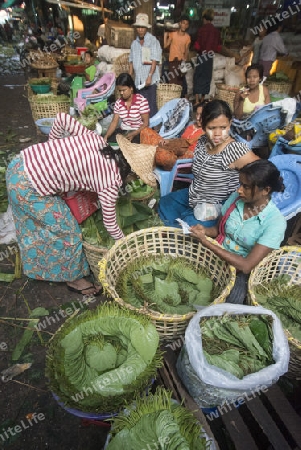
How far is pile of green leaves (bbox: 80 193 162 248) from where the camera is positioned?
9.15 ft

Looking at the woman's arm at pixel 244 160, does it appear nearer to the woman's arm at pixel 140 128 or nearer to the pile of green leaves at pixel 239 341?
the pile of green leaves at pixel 239 341

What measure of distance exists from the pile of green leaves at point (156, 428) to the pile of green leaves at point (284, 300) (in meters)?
1.05

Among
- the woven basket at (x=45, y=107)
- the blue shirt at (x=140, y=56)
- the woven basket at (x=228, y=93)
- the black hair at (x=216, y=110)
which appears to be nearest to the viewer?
the black hair at (x=216, y=110)

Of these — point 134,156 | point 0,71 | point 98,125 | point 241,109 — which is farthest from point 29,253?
point 0,71

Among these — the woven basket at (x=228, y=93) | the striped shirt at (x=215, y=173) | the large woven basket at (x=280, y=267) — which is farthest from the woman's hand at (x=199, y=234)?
the woven basket at (x=228, y=93)

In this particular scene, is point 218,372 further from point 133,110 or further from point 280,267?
point 133,110

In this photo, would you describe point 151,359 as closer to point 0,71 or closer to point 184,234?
point 184,234

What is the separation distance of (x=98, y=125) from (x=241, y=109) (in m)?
2.43

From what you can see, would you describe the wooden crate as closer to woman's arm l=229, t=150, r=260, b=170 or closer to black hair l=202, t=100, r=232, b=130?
black hair l=202, t=100, r=232, b=130

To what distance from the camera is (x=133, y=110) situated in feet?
14.0

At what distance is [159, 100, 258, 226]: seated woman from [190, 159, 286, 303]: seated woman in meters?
0.37

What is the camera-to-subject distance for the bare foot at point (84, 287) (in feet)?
9.52

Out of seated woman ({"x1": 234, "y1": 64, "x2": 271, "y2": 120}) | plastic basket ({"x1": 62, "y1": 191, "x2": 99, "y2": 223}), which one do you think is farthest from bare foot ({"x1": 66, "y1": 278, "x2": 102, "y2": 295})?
seated woman ({"x1": 234, "y1": 64, "x2": 271, "y2": 120})

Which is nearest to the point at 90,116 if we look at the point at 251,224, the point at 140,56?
the point at 140,56
